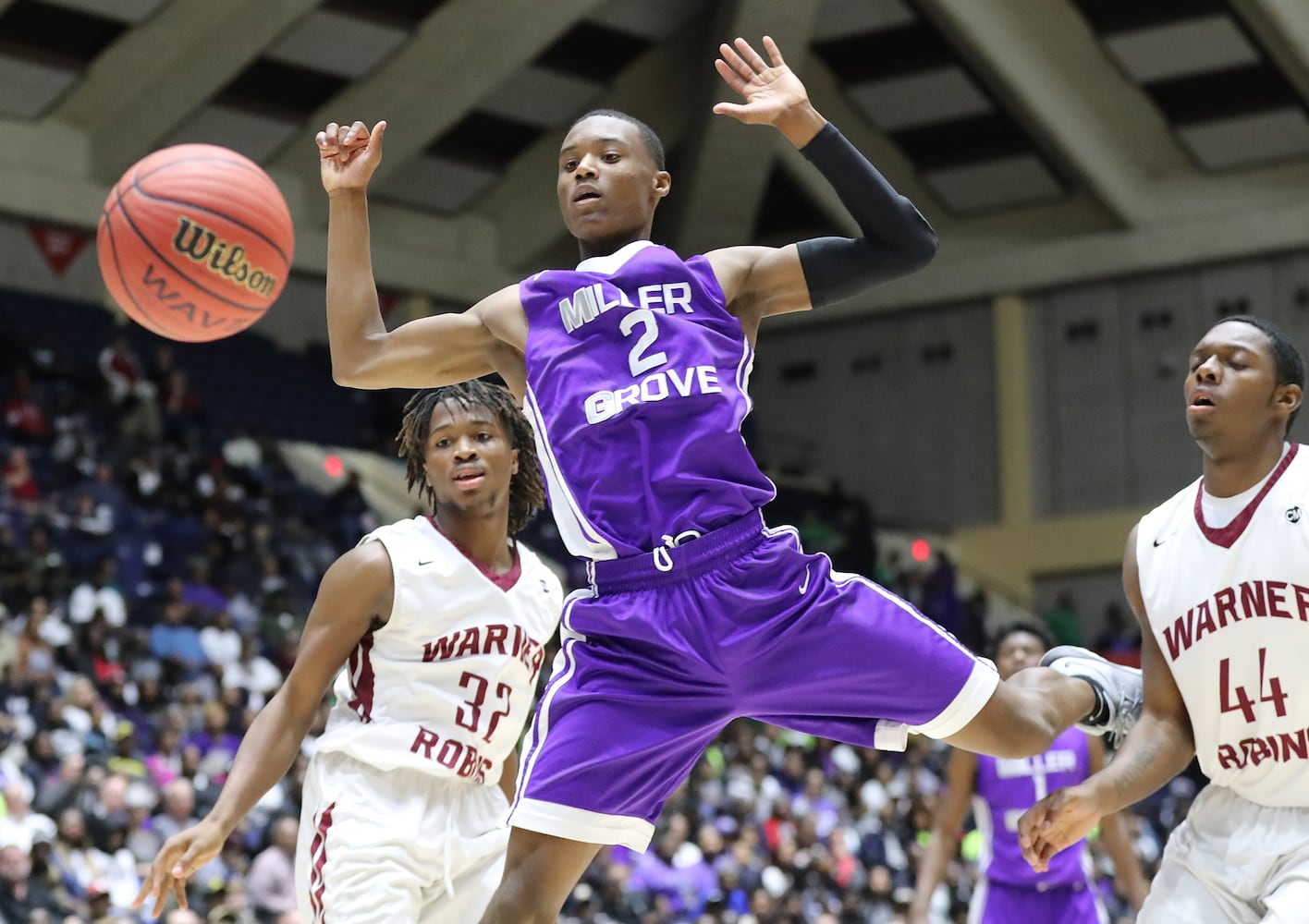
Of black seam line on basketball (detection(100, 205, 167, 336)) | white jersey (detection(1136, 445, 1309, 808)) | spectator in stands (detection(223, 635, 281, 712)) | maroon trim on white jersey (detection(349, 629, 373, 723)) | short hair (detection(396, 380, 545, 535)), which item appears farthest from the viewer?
spectator in stands (detection(223, 635, 281, 712))

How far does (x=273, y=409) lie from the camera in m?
18.1

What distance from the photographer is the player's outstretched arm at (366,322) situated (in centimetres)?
362

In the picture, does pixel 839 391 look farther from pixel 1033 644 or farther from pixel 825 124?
pixel 825 124

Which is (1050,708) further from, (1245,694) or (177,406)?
(177,406)

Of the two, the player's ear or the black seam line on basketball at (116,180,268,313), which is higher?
the player's ear

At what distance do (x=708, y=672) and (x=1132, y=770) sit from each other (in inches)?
43.4

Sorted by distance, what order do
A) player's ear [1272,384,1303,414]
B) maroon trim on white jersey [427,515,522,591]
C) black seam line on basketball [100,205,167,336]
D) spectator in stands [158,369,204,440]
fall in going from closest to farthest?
player's ear [1272,384,1303,414] → maroon trim on white jersey [427,515,522,591] → black seam line on basketball [100,205,167,336] → spectator in stands [158,369,204,440]

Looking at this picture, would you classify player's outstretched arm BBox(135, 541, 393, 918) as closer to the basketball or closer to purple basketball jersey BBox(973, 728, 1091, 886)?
the basketball

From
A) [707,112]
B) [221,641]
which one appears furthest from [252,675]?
→ [707,112]

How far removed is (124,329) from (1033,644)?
12.6 meters

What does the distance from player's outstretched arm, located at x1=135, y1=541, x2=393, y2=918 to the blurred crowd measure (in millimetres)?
3922

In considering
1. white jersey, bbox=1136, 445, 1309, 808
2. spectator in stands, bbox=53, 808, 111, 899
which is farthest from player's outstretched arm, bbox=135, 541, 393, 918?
spectator in stands, bbox=53, 808, 111, 899

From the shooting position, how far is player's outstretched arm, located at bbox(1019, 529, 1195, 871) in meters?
3.68

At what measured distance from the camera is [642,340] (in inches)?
138
